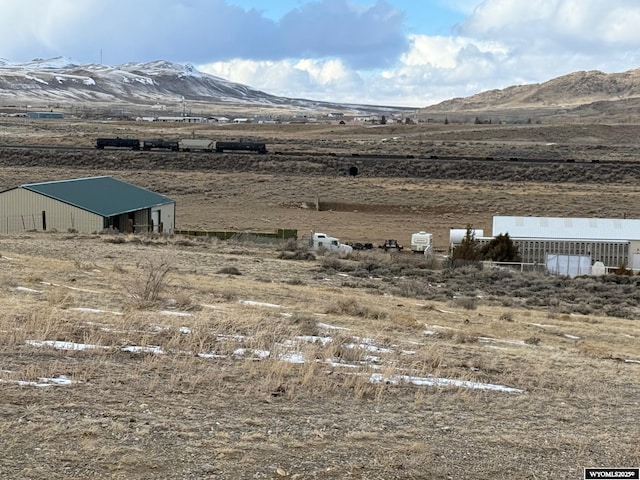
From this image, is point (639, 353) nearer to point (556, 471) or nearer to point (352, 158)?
point (556, 471)

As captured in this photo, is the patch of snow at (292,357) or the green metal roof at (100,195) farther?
the green metal roof at (100,195)

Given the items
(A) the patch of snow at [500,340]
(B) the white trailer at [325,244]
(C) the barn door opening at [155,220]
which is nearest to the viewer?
(A) the patch of snow at [500,340]

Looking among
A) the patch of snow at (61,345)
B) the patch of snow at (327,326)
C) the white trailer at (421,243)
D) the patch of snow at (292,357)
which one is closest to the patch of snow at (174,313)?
the patch of snow at (327,326)

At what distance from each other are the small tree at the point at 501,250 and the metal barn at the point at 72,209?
54.3 ft

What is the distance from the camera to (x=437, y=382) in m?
10.9

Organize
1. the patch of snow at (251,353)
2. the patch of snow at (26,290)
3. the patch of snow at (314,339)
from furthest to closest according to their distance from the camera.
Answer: the patch of snow at (26,290) → the patch of snow at (314,339) → the patch of snow at (251,353)

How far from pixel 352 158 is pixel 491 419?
74.8 metres

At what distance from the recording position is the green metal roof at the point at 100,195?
3819 cm

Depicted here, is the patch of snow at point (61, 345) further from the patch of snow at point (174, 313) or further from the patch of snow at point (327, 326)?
the patch of snow at point (327, 326)

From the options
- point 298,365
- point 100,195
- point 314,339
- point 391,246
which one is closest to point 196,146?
point 100,195

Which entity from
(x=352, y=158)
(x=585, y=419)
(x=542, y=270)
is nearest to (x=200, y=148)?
(x=352, y=158)

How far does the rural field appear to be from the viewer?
7586 mm

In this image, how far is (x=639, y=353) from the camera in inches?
630

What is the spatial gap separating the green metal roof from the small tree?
16661 mm
